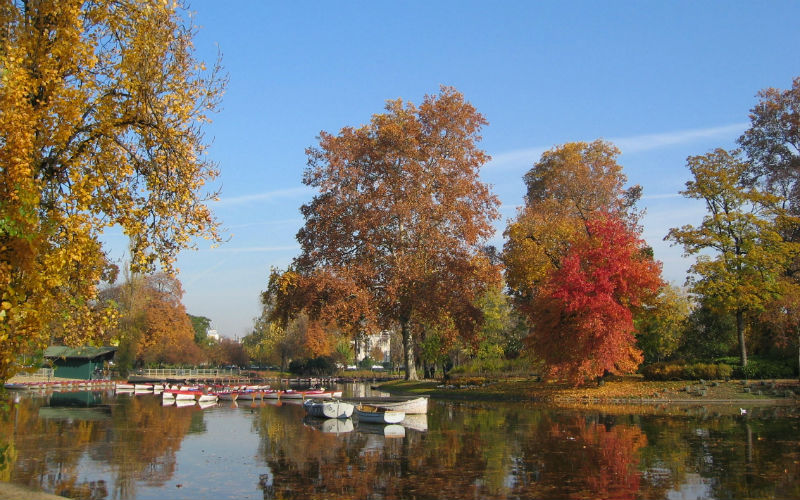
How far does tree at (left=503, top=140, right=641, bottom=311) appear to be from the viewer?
4306 cm

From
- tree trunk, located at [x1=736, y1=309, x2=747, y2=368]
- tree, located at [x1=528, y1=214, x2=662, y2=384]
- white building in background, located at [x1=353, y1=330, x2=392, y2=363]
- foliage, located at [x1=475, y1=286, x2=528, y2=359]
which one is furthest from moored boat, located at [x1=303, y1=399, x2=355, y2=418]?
foliage, located at [x1=475, y1=286, x2=528, y2=359]

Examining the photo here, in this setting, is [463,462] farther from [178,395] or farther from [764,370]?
[178,395]

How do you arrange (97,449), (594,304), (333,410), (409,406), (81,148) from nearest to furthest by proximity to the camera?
(81,148), (97,449), (333,410), (409,406), (594,304)

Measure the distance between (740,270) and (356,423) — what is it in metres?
25.8

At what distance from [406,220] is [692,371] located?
19.6 m

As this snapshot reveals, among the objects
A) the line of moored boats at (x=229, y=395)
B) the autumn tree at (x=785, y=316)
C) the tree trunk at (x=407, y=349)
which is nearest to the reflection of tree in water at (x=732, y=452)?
the autumn tree at (x=785, y=316)

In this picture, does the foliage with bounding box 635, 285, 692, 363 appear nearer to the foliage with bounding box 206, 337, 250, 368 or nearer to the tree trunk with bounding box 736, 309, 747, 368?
the tree trunk with bounding box 736, 309, 747, 368

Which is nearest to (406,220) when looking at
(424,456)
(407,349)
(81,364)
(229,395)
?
(407,349)

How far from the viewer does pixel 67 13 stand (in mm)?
11875

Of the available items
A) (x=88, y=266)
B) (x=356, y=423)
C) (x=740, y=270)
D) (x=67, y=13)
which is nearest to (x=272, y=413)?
(x=356, y=423)

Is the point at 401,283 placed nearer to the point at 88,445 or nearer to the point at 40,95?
the point at 88,445

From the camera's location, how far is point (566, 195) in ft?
182

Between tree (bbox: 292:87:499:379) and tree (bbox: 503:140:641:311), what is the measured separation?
234 centimetres

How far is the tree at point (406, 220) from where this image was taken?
41.3 meters
